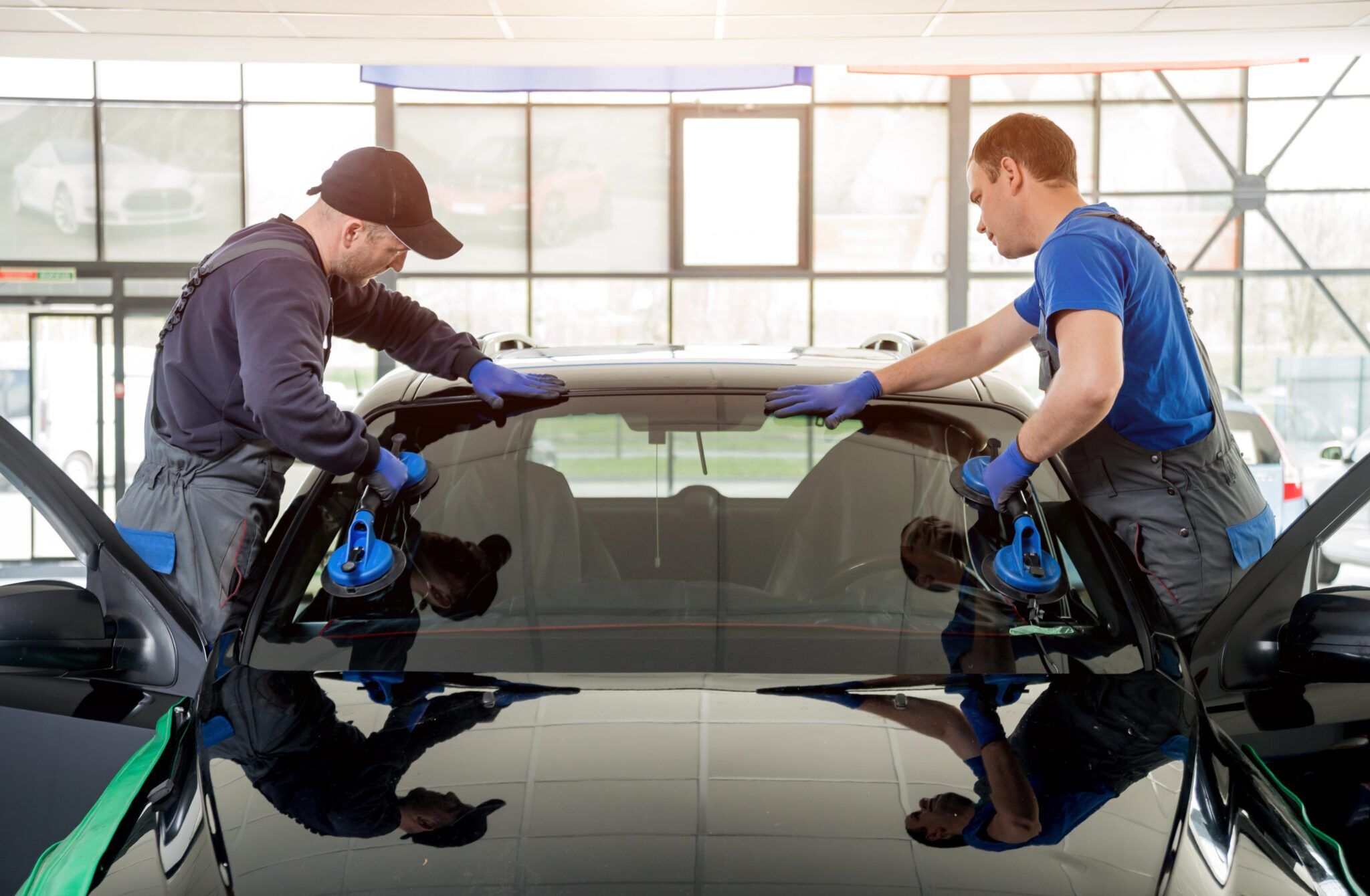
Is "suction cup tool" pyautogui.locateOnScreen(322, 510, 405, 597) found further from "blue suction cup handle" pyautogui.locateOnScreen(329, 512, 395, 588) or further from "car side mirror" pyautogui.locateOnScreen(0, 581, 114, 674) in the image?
"car side mirror" pyautogui.locateOnScreen(0, 581, 114, 674)

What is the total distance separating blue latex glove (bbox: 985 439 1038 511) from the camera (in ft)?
6.98

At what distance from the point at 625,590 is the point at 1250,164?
14658 mm

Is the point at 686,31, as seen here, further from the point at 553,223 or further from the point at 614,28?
the point at 553,223

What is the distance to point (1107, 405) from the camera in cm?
230

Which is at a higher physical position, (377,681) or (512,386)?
(512,386)

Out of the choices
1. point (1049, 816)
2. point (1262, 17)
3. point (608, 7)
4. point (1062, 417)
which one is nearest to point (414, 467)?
point (1062, 417)

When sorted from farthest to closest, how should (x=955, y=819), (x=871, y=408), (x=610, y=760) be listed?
(x=871, y=408) → (x=610, y=760) → (x=955, y=819)

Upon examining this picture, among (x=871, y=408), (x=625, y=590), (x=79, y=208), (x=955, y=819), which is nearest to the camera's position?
(x=955, y=819)

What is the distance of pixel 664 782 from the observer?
4.90ft

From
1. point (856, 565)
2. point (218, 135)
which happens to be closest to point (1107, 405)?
Result: point (856, 565)

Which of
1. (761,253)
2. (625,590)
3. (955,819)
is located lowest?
(955,819)

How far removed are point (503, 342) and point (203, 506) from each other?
2.82ft

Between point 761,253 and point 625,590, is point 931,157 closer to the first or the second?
point 761,253

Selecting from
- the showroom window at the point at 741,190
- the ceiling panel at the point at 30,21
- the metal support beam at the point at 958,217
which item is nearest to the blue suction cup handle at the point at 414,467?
the ceiling panel at the point at 30,21
